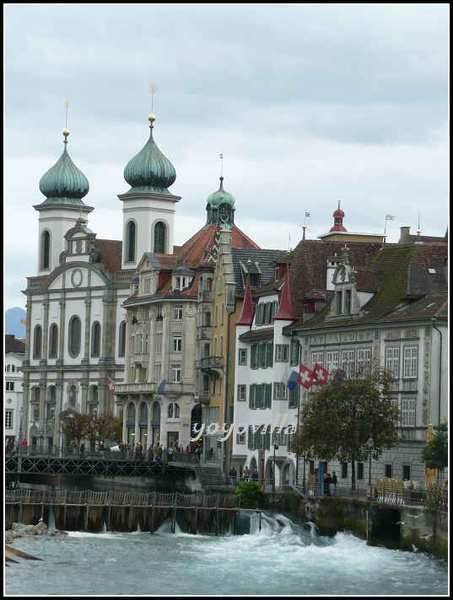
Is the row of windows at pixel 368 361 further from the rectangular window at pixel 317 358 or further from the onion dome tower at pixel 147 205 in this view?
the onion dome tower at pixel 147 205

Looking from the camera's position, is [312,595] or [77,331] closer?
[312,595]

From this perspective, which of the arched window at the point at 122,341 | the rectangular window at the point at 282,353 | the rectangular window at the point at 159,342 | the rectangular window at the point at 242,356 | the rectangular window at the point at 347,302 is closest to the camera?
the rectangular window at the point at 347,302

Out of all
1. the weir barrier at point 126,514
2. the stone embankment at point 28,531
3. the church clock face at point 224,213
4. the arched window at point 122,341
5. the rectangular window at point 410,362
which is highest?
the church clock face at point 224,213

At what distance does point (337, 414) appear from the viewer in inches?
2886

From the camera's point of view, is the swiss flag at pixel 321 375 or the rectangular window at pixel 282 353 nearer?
the swiss flag at pixel 321 375

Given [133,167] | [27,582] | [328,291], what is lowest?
[27,582]

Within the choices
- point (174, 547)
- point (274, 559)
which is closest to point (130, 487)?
point (174, 547)

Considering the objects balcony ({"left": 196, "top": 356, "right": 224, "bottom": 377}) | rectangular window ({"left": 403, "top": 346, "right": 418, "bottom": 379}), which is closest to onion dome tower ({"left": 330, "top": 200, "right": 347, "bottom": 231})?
balcony ({"left": 196, "top": 356, "right": 224, "bottom": 377})

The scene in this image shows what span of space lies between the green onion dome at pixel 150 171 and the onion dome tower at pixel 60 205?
432 inches

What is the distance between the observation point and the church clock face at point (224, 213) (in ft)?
462

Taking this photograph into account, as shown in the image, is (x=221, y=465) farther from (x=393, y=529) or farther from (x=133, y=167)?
(x=133, y=167)

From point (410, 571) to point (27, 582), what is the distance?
1217 cm

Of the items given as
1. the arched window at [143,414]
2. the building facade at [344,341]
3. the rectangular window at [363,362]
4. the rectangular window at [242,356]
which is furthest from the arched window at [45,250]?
the rectangular window at [363,362]

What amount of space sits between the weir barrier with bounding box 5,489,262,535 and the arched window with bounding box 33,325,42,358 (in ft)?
245
